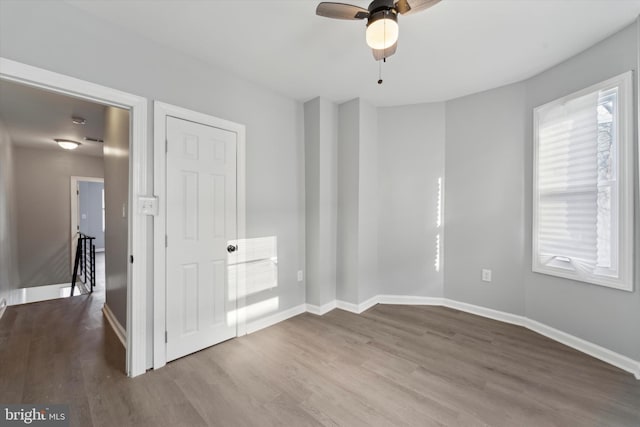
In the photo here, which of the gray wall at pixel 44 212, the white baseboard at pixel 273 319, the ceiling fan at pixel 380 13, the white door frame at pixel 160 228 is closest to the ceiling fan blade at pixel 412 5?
the ceiling fan at pixel 380 13

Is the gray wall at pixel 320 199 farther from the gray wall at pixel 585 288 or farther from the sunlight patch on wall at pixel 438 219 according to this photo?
the gray wall at pixel 585 288

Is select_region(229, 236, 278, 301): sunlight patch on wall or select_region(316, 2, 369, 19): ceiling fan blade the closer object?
select_region(316, 2, 369, 19): ceiling fan blade

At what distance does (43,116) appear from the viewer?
354cm

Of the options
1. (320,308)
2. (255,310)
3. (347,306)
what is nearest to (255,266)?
(255,310)

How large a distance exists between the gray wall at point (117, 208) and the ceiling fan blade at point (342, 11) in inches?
85.3

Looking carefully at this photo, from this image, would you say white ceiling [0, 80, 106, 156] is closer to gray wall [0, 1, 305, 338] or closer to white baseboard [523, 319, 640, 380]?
gray wall [0, 1, 305, 338]

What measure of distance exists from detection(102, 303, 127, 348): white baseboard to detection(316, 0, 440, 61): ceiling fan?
10.8ft

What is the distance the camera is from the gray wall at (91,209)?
868 cm

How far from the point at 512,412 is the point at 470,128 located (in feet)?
9.57

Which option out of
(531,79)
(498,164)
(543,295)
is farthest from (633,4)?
(543,295)

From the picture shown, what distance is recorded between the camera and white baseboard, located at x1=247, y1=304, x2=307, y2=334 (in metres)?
2.86

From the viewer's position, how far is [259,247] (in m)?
2.97

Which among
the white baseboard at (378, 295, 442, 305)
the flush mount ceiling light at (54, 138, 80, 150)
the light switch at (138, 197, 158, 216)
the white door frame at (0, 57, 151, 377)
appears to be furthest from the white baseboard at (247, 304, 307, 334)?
the flush mount ceiling light at (54, 138, 80, 150)

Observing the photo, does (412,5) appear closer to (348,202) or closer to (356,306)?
(348,202)
